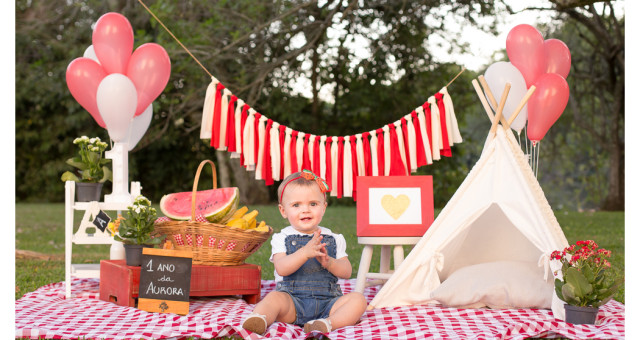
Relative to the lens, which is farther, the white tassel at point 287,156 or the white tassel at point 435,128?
the white tassel at point 287,156

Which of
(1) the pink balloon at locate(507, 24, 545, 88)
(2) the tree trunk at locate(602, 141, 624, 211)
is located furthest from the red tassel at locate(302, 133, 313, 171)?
(2) the tree trunk at locate(602, 141, 624, 211)

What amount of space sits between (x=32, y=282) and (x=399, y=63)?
11.0 meters

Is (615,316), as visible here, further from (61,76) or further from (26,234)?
(61,76)

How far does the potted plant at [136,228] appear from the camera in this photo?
3.87m

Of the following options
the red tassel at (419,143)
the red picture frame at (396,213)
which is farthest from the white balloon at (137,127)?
the red tassel at (419,143)

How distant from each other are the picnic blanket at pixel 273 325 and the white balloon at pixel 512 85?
1.42m

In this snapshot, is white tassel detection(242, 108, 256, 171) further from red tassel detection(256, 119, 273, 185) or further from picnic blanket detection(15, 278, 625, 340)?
picnic blanket detection(15, 278, 625, 340)

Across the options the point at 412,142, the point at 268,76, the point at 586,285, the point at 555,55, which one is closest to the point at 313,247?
the point at 586,285

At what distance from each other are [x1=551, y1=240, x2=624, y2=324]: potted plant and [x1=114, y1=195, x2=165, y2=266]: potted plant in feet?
8.08

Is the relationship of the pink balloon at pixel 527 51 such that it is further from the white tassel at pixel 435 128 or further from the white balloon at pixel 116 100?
the white balloon at pixel 116 100

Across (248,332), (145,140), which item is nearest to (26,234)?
(145,140)

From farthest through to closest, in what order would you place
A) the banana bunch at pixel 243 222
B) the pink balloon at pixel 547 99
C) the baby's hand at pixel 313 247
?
the pink balloon at pixel 547 99
the banana bunch at pixel 243 222
the baby's hand at pixel 313 247

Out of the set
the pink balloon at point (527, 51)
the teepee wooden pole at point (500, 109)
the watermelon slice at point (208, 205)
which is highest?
the pink balloon at point (527, 51)

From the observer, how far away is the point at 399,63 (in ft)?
48.1
